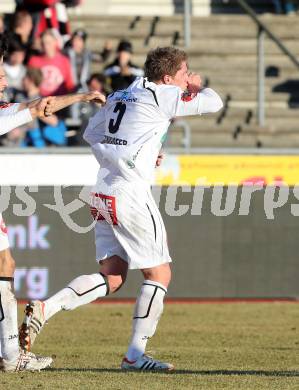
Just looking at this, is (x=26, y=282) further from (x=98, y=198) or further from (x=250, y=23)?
(x=250, y=23)

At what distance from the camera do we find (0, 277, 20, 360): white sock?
8453 mm

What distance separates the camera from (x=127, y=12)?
2273 centimetres

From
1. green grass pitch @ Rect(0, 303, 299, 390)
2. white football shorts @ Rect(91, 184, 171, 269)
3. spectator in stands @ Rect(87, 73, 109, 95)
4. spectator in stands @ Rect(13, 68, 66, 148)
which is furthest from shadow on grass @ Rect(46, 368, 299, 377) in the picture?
spectator in stands @ Rect(87, 73, 109, 95)

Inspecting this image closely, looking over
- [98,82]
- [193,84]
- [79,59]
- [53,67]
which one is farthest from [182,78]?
[79,59]

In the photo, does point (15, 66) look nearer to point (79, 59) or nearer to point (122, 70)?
point (79, 59)

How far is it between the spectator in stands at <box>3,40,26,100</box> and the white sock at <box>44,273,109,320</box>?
8.93 metres

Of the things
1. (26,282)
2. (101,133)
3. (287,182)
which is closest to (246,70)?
(287,182)

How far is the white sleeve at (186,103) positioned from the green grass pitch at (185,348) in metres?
1.80

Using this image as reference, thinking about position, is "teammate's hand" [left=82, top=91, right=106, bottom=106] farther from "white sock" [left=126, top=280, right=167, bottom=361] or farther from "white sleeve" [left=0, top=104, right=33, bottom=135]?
"white sock" [left=126, top=280, right=167, bottom=361]

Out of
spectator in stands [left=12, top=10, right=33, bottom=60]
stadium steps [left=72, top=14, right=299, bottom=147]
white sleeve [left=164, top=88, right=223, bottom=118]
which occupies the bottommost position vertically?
stadium steps [left=72, top=14, right=299, bottom=147]

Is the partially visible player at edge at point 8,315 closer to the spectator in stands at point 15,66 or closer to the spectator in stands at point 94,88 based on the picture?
the spectator in stands at point 94,88

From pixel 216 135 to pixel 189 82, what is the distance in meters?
9.92

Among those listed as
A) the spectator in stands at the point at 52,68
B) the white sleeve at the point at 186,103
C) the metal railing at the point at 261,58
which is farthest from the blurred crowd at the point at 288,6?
the white sleeve at the point at 186,103

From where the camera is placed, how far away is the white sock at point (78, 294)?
8445 mm
